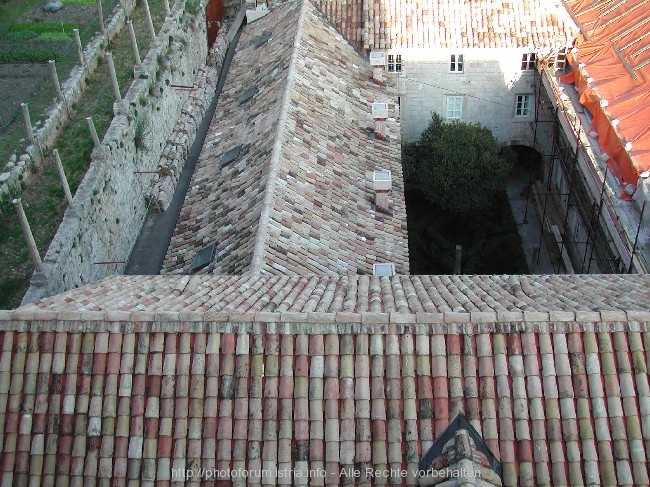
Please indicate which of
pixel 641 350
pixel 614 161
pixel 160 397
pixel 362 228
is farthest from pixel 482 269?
pixel 160 397

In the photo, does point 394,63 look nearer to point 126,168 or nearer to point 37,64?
point 126,168

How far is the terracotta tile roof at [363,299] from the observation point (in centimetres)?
1366

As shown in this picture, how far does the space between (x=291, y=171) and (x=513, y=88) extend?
13.9 metres

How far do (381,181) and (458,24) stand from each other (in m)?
11.1

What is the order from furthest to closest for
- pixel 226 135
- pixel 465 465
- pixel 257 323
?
pixel 226 135 < pixel 257 323 < pixel 465 465

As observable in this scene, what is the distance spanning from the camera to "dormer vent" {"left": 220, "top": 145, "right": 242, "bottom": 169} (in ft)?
83.5

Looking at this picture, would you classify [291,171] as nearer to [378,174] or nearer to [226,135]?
[378,174]

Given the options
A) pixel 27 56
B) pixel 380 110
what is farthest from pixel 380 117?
pixel 27 56

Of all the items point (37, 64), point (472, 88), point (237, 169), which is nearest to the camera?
point (237, 169)

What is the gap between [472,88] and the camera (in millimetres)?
33344

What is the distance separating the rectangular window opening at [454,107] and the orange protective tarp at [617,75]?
4758mm

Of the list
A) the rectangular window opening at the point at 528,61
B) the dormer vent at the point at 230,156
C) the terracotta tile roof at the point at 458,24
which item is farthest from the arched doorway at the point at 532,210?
the dormer vent at the point at 230,156

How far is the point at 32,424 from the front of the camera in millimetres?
13344

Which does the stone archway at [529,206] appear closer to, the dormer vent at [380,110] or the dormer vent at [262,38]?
the dormer vent at [380,110]
